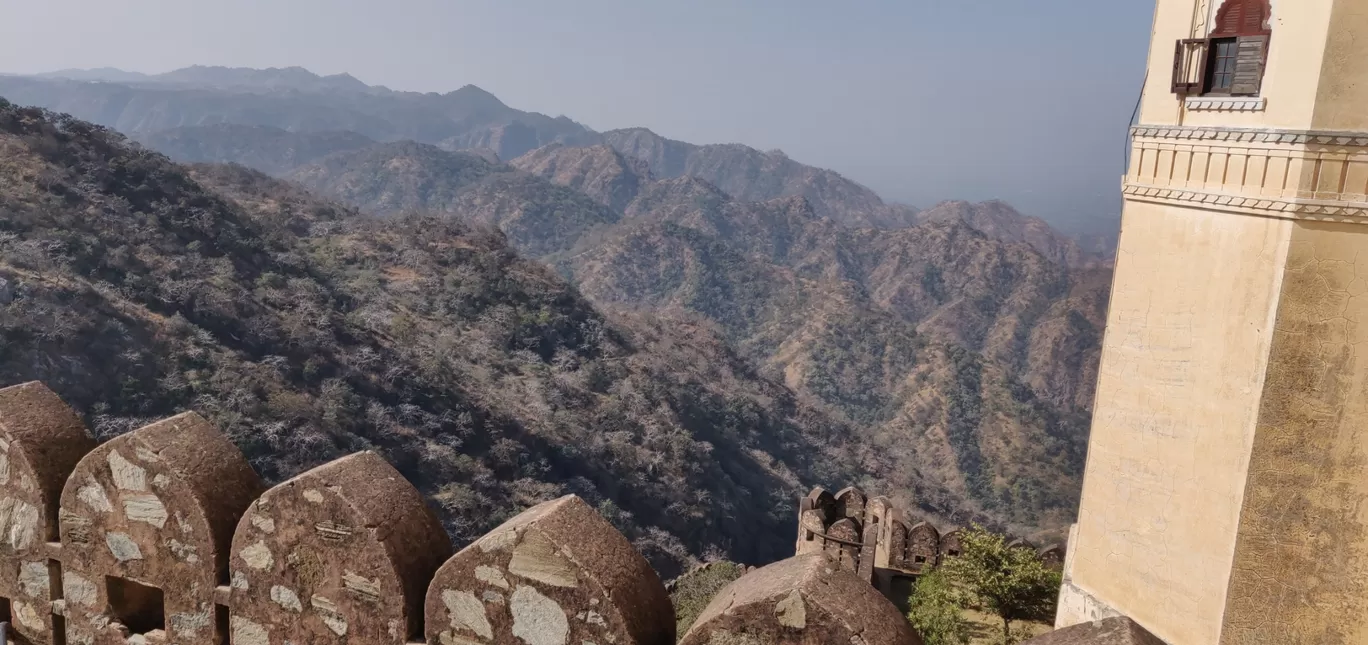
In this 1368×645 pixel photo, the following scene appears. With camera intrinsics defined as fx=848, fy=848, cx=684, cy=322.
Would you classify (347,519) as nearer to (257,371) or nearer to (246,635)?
(246,635)

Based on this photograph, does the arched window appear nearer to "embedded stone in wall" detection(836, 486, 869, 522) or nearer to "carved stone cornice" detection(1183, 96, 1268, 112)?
"carved stone cornice" detection(1183, 96, 1268, 112)

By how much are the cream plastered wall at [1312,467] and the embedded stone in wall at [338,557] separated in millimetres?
5446

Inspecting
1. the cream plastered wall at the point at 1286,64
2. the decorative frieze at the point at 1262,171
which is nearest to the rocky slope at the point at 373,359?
the decorative frieze at the point at 1262,171

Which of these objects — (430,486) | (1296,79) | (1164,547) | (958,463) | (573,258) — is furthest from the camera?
(573,258)

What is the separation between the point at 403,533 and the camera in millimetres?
2902

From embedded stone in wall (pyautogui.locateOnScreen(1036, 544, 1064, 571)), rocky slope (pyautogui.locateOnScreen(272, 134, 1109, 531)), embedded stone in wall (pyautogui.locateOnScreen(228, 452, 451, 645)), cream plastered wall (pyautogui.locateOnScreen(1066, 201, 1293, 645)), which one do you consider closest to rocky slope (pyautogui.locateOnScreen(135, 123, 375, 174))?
rocky slope (pyautogui.locateOnScreen(272, 134, 1109, 531))

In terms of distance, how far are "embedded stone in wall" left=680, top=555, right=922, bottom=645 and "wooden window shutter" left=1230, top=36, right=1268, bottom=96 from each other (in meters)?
5.26

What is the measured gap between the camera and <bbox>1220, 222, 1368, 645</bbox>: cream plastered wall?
17.6ft

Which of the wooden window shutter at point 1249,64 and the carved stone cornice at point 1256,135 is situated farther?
the wooden window shutter at point 1249,64

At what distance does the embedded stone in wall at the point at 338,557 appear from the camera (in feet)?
9.40

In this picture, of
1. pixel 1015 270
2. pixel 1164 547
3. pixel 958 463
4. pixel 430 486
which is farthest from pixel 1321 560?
pixel 1015 270

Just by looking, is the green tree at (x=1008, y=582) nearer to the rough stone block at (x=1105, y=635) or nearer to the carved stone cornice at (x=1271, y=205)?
Result: the carved stone cornice at (x=1271, y=205)

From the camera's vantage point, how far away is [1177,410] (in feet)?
20.9

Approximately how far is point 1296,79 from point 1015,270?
93.5 metres
